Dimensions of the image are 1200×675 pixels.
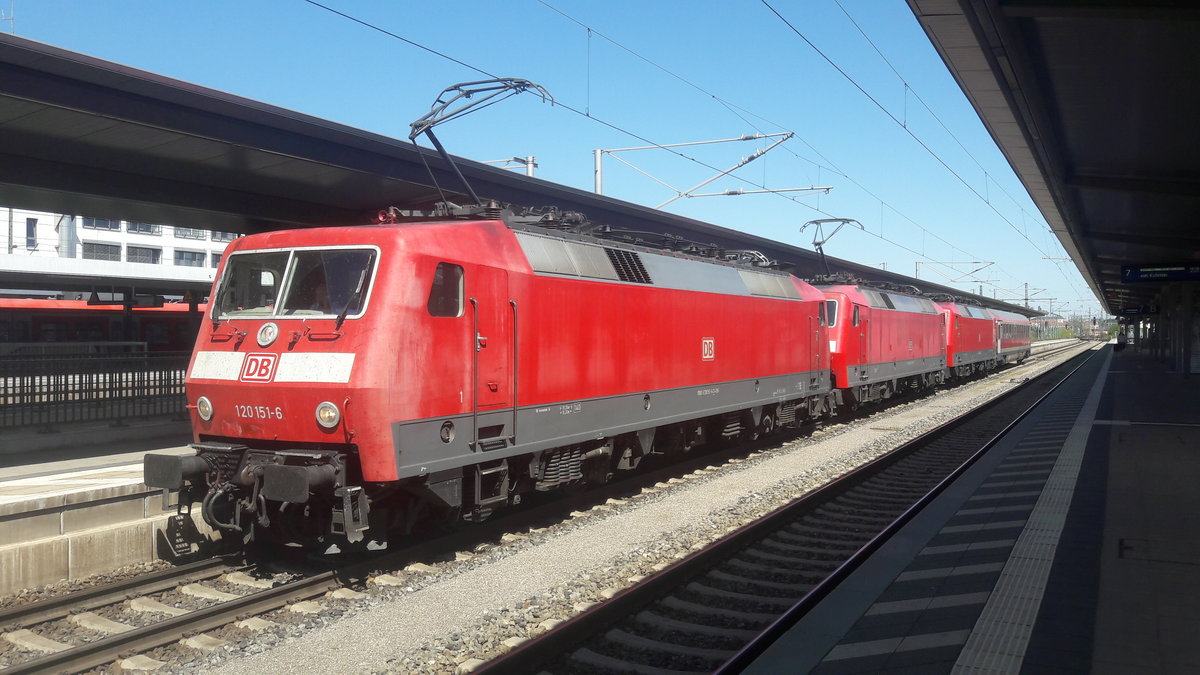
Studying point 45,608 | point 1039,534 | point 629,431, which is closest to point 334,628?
point 45,608

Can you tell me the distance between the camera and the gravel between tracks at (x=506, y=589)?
605 cm

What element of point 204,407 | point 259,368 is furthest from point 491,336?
point 204,407

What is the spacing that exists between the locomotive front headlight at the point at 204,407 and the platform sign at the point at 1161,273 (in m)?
25.3

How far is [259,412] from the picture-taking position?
781 cm

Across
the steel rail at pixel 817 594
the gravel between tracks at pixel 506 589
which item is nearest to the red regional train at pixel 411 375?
the gravel between tracks at pixel 506 589

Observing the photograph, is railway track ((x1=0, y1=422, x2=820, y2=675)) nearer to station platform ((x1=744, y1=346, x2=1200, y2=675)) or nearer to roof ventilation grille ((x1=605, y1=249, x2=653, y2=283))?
roof ventilation grille ((x1=605, y1=249, x2=653, y2=283))

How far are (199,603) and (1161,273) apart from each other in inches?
1031

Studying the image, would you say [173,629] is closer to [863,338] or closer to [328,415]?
[328,415]

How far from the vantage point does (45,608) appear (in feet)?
22.4

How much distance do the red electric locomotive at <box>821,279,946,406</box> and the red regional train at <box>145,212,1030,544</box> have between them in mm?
9704

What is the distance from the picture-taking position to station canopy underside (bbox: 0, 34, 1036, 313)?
32.5 feet

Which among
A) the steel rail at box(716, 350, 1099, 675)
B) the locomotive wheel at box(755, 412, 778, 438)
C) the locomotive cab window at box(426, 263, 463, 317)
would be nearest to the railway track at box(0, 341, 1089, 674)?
the steel rail at box(716, 350, 1099, 675)

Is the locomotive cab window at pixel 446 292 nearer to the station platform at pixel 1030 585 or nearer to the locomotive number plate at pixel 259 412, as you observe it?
the locomotive number plate at pixel 259 412

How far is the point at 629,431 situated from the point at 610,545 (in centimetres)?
258
